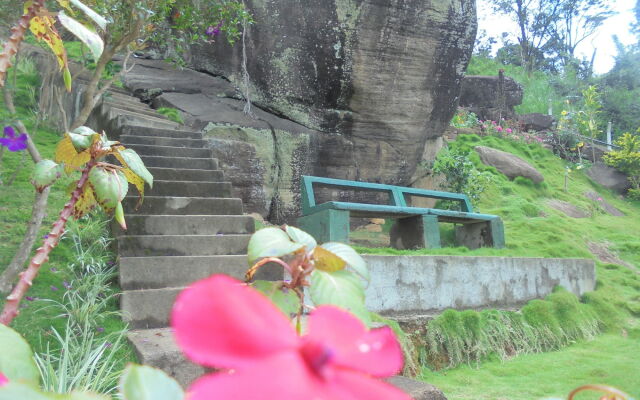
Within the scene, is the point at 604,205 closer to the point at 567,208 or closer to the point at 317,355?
the point at 567,208

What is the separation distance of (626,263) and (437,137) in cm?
320

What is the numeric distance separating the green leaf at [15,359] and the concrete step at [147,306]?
8.80 feet

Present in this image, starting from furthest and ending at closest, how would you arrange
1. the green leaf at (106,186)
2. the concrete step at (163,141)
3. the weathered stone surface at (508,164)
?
the weathered stone surface at (508,164) → the concrete step at (163,141) → the green leaf at (106,186)

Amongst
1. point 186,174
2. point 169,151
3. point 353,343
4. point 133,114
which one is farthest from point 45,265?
point 353,343

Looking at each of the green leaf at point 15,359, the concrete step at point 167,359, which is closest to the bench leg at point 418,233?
the concrete step at point 167,359

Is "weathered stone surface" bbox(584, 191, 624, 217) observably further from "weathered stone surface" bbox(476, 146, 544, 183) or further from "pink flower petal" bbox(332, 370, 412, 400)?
"pink flower petal" bbox(332, 370, 412, 400)

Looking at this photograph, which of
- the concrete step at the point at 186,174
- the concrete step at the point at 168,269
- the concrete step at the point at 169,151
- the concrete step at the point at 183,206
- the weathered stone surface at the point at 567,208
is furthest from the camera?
the weathered stone surface at the point at 567,208

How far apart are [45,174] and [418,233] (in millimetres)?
4237

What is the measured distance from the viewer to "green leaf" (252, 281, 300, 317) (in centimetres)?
52

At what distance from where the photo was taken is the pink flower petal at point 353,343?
0.78ft

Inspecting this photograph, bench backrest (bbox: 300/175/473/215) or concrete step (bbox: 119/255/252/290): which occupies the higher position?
bench backrest (bbox: 300/175/473/215)

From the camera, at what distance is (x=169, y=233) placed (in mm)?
3633

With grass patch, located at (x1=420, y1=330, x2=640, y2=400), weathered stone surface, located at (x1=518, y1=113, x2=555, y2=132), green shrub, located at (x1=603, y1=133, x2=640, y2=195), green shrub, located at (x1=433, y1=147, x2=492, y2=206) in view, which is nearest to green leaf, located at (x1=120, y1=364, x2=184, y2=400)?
grass patch, located at (x1=420, y1=330, x2=640, y2=400)

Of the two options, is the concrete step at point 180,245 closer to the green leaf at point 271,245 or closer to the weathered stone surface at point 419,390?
the weathered stone surface at point 419,390
